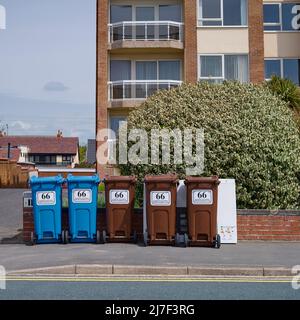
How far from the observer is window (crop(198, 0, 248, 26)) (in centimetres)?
2769

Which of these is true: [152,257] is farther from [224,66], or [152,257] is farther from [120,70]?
[120,70]

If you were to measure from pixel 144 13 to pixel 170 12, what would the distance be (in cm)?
133

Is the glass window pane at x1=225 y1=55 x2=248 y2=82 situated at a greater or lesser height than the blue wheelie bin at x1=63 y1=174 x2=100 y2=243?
greater

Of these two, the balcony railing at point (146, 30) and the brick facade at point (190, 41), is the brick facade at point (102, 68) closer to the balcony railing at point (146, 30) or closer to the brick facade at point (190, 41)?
the balcony railing at point (146, 30)

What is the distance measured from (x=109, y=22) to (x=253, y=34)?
7.23 meters

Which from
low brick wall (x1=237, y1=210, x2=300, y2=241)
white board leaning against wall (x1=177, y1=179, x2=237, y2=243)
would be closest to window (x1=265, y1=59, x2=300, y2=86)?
low brick wall (x1=237, y1=210, x2=300, y2=241)

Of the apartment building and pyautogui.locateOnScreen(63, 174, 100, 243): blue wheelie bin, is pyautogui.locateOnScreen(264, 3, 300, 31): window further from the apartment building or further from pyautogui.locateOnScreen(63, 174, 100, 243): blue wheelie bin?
pyautogui.locateOnScreen(63, 174, 100, 243): blue wheelie bin

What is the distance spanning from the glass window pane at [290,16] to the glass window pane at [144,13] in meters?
6.65

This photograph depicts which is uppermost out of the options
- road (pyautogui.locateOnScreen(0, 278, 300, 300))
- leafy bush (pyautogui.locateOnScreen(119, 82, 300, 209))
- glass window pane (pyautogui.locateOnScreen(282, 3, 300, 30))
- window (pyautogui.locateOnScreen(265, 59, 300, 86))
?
glass window pane (pyautogui.locateOnScreen(282, 3, 300, 30))

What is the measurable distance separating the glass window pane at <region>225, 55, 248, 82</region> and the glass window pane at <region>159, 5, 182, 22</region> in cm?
348

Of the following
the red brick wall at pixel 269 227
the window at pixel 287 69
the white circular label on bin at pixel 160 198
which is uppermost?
the window at pixel 287 69

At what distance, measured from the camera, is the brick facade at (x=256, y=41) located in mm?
27031

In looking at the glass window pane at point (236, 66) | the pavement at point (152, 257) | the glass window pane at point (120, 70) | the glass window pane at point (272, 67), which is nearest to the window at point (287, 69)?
the glass window pane at point (272, 67)
